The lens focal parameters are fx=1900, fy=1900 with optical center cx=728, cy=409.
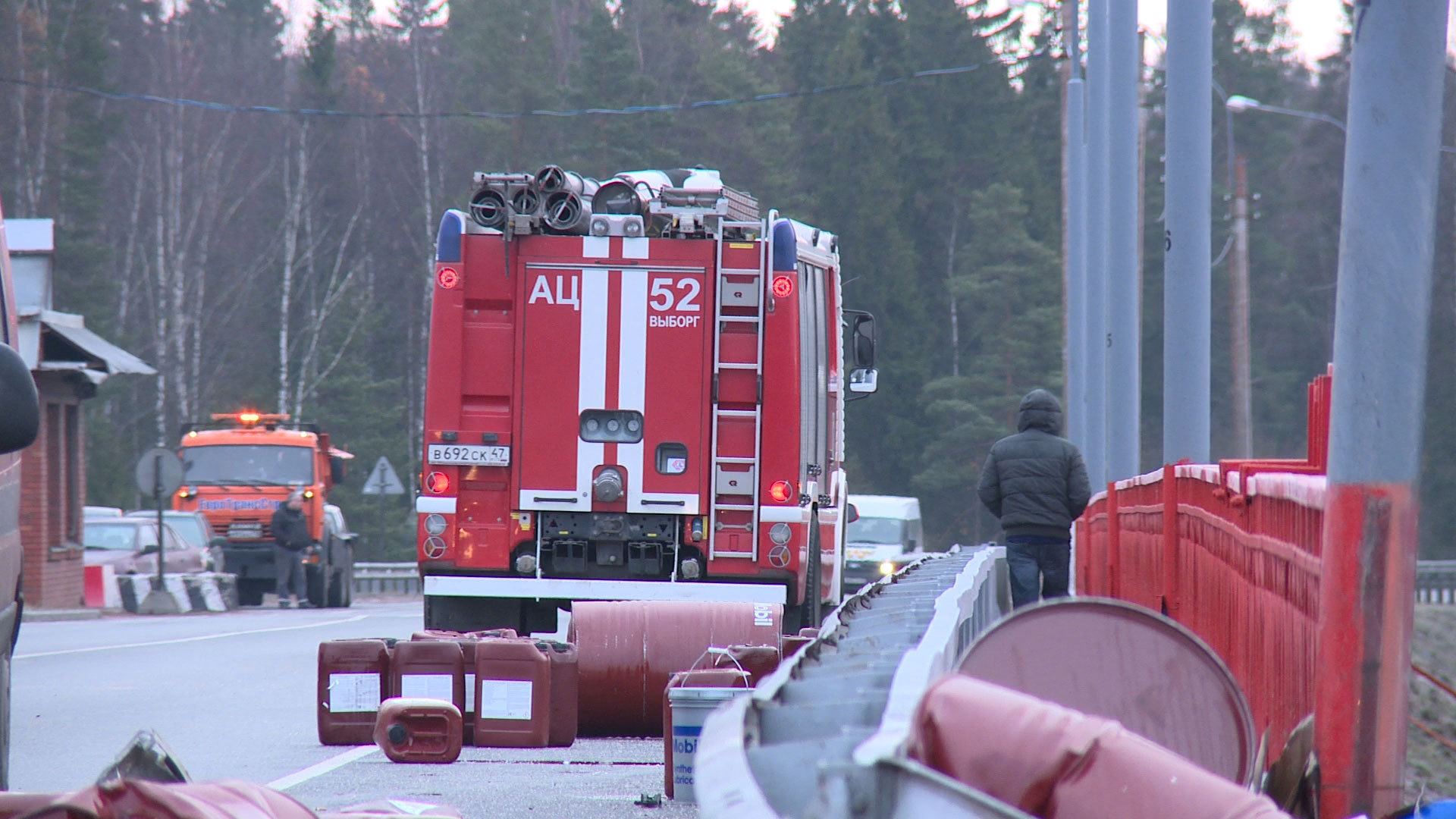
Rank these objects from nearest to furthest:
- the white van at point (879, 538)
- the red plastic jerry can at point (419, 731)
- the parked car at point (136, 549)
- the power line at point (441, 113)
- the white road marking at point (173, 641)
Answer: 1. the red plastic jerry can at point (419, 731)
2. the white road marking at point (173, 641)
3. the parked car at point (136, 549)
4. the white van at point (879, 538)
5. the power line at point (441, 113)

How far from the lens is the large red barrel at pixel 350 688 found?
Result: 8.95m

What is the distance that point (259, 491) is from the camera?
30.9 metres

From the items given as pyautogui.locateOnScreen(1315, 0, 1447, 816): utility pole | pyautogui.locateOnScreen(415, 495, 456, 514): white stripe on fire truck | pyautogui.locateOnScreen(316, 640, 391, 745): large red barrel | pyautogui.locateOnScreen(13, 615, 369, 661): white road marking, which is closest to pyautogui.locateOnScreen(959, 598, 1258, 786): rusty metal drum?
pyautogui.locateOnScreen(1315, 0, 1447, 816): utility pole

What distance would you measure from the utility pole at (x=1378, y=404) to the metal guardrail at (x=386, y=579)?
36.3 metres

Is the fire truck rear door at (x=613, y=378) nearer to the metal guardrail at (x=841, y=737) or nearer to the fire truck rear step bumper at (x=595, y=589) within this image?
the fire truck rear step bumper at (x=595, y=589)

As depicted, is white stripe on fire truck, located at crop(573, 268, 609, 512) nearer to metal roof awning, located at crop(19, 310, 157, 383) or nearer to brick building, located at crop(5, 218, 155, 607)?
brick building, located at crop(5, 218, 155, 607)

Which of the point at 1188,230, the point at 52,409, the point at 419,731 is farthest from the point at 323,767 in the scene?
the point at 52,409

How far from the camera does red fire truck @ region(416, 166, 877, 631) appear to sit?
40.8ft

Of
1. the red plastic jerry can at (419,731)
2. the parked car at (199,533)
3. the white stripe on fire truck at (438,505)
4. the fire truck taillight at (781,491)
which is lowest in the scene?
the parked car at (199,533)

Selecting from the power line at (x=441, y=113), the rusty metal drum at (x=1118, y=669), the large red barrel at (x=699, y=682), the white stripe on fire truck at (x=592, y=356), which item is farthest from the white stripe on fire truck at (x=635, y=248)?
the power line at (x=441, y=113)

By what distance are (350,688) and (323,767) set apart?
2.59 ft

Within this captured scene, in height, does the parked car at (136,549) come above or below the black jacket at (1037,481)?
below

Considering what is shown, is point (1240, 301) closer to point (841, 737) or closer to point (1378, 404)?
point (1378, 404)

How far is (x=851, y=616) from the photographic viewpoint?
22.1 ft
